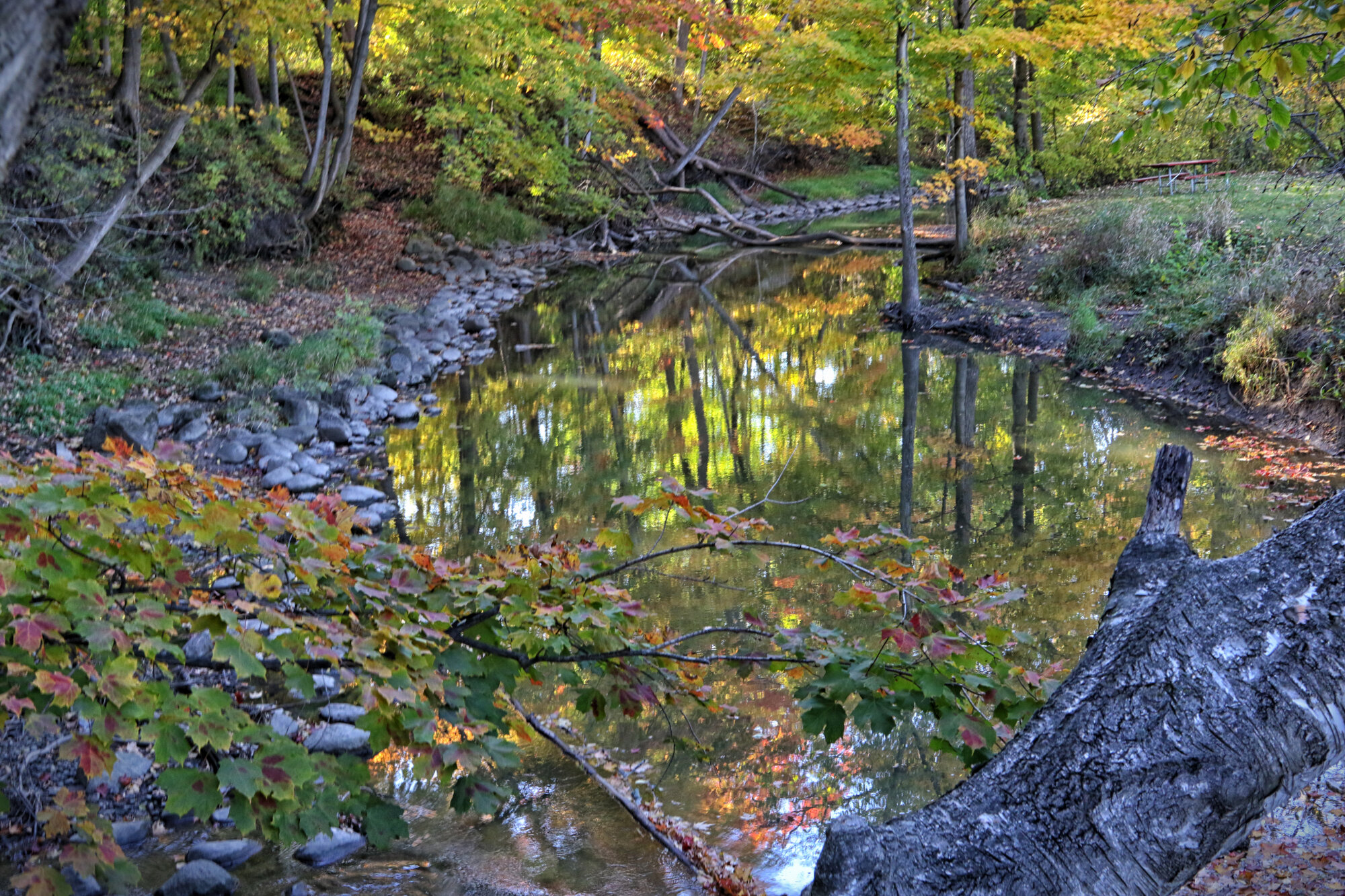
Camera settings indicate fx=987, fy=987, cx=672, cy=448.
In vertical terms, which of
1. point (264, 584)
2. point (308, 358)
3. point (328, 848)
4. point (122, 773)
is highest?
point (264, 584)

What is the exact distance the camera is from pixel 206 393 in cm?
962

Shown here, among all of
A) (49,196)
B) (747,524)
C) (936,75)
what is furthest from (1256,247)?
(49,196)

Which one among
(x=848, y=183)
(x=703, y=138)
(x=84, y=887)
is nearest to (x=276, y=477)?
(x=84, y=887)

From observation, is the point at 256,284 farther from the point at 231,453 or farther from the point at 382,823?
the point at 382,823

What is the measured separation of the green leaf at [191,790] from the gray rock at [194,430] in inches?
279

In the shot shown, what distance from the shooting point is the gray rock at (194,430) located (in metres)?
8.60

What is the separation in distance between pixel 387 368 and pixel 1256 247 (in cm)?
1048

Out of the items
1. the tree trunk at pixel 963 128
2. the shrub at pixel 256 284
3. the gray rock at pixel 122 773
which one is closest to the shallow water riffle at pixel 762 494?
the gray rock at pixel 122 773

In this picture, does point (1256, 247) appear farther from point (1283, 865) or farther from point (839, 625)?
point (1283, 865)

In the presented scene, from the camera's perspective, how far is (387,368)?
1223 centimetres

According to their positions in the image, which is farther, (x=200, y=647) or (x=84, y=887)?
(x=200, y=647)

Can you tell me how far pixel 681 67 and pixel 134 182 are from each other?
757 inches

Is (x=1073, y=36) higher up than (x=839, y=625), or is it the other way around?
(x=1073, y=36)

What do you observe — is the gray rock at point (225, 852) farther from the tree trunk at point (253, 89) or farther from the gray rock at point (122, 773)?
the tree trunk at point (253, 89)
